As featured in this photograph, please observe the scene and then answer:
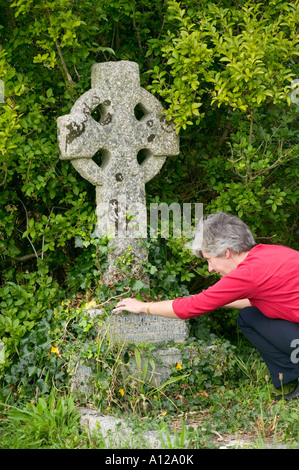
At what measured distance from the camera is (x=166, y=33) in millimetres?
4758

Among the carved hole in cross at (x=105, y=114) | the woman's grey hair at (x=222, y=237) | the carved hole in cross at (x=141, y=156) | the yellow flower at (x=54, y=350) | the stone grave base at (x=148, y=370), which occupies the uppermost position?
the carved hole in cross at (x=105, y=114)

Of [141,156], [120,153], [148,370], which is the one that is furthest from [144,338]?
[141,156]

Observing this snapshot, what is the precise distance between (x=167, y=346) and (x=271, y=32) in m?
2.46

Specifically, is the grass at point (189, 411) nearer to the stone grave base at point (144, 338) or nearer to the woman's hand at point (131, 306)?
the stone grave base at point (144, 338)

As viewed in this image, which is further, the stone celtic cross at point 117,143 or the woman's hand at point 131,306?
the stone celtic cross at point 117,143

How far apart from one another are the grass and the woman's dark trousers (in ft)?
0.49

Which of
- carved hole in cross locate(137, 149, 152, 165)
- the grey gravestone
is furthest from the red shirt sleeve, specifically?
carved hole in cross locate(137, 149, 152, 165)

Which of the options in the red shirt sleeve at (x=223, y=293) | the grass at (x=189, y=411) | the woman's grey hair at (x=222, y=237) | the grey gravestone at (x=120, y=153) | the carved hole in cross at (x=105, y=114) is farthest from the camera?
the carved hole in cross at (x=105, y=114)

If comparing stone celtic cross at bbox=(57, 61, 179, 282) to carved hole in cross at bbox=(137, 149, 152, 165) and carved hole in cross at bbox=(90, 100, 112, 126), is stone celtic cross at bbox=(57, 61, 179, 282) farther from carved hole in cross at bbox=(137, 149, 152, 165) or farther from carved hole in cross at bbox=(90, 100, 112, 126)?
carved hole in cross at bbox=(137, 149, 152, 165)

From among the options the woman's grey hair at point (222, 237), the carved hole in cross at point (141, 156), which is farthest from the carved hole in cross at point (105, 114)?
the woman's grey hair at point (222, 237)

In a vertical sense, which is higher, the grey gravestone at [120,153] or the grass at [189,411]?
the grey gravestone at [120,153]

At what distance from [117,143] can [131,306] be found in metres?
1.24

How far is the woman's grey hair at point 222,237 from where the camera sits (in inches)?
146

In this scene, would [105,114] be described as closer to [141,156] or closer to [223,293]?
[141,156]
